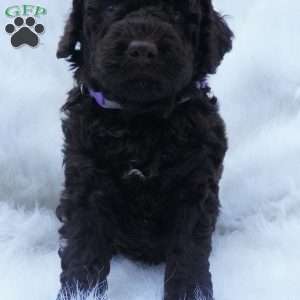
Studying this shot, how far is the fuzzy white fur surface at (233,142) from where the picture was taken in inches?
132

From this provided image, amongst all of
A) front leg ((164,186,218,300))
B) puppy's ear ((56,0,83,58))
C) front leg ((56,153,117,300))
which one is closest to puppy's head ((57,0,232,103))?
puppy's ear ((56,0,83,58))

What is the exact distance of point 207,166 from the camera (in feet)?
8.80

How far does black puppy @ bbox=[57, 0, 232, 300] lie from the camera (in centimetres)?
261

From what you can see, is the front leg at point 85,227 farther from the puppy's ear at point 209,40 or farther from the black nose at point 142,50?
the puppy's ear at point 209,40

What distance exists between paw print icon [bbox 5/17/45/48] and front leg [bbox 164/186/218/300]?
1.60 meters

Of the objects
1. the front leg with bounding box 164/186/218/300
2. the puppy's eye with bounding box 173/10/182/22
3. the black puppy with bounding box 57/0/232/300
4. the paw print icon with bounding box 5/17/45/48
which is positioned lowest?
the front leg with bounding box 164/186/218/300

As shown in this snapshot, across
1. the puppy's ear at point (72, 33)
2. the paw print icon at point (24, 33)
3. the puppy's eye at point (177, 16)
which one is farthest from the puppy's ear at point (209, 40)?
the paw print icon at point (24, 33)

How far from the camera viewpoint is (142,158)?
263 cm

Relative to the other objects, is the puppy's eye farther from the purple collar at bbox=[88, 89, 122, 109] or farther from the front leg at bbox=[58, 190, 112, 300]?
the front leg at bbox=[58, 190, 112, 300]

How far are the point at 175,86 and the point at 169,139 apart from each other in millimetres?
292

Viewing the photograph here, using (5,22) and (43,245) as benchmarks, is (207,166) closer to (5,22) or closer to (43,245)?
(43,245)

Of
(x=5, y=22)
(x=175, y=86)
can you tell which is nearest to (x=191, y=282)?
(x=175, y=86)

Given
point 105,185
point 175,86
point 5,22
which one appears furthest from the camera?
point 5,22

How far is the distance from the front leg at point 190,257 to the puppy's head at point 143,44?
531 mm
